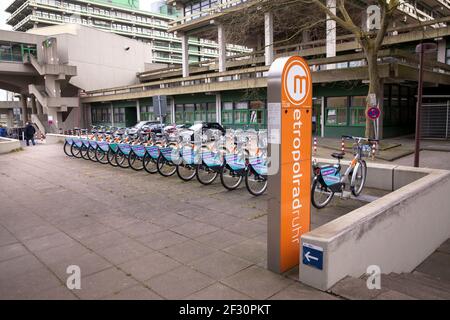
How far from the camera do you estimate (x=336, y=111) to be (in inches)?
822

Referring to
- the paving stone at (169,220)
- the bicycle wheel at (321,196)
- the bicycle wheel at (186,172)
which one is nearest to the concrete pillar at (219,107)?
the bicycle wheel at (186,172)

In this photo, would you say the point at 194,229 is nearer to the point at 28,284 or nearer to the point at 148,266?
the point at 148,266

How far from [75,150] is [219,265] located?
12.4 meters

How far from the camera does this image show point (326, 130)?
845 inches

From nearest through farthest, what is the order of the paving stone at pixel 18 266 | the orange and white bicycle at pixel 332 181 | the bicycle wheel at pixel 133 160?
the paving stone at pixel 18 266 < the orange and white bicycle at pixel 332 181 < the bicycle wheel at pixel 133 160

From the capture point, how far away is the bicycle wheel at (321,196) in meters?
6.19

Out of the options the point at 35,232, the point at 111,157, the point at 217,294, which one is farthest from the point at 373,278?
the point at 111,157

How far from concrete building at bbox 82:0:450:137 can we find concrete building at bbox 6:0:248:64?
2860 centimetres

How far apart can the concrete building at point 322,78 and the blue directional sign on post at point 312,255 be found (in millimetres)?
12068

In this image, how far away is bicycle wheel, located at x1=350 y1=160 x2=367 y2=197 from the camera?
22.3 ft

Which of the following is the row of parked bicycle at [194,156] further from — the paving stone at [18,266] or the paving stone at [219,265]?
the paving stone at [18,266]

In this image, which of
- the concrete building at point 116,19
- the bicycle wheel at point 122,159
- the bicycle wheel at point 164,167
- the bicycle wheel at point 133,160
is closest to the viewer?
the bicycle wheel at point 164,167

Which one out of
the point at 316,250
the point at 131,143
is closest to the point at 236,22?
the point at 131,143

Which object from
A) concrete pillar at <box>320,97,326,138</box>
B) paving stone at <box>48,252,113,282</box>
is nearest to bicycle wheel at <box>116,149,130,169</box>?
paving stone at <box>48,252,113,282</box>
